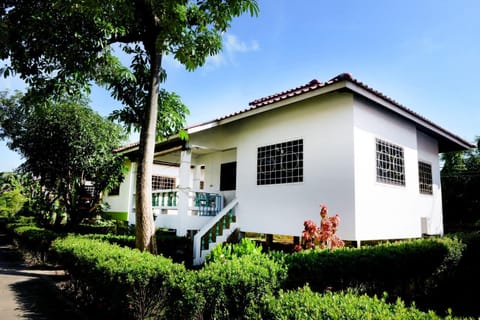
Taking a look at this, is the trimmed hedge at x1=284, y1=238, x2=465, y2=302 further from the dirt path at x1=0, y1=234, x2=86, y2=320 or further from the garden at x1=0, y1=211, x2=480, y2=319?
the dirt path at x1=0, y1=234, x2=86, y2=320

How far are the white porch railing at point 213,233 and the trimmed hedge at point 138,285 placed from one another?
364cm

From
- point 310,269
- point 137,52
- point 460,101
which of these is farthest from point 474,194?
point 137,52

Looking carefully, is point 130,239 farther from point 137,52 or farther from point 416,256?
point 416,256

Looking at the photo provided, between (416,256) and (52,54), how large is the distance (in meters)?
9.46

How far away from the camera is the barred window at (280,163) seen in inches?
361

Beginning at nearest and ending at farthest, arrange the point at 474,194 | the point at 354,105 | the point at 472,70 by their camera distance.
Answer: the point at 354,105 < the point at 472,70 < the point at 474,194

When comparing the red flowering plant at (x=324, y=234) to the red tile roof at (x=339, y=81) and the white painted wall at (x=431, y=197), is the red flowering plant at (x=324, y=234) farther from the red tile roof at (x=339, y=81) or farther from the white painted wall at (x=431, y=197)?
the white painted wall at (x=431, y=197)

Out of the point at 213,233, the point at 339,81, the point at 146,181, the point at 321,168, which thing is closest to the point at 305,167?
the point at 321,168

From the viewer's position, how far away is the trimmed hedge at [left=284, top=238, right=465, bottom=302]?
496cm

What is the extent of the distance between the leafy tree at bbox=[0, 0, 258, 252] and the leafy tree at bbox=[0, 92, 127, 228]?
15.6 feet

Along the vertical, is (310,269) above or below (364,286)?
above

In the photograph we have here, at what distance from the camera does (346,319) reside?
7.86 feet

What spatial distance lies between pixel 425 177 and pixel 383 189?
176 inches

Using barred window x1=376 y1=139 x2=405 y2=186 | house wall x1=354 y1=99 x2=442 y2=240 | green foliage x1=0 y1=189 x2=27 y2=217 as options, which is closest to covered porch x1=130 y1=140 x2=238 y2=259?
house wall x1=354 y1=99 x2=442 y2=240
